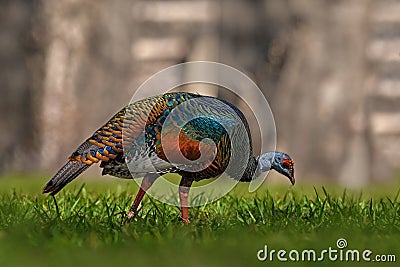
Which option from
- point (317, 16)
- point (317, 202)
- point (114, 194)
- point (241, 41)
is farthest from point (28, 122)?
point (317, 202)

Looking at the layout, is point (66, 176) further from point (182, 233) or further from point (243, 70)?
point (243, 70)

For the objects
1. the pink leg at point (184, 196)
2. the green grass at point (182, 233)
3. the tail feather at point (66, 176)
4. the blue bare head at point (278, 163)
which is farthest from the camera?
the blue bare head at point (278, 163)

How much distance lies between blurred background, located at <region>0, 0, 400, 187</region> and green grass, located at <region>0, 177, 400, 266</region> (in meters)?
4.10

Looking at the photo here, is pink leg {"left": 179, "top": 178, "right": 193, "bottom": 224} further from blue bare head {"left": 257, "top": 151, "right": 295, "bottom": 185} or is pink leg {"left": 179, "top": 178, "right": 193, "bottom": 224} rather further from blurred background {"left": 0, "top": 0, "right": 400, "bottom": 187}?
blurred background {"left": 0, "top": 0, "right": 400, "bottom": 187}

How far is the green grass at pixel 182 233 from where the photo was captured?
137 inches

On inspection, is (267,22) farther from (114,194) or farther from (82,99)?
(114,194)

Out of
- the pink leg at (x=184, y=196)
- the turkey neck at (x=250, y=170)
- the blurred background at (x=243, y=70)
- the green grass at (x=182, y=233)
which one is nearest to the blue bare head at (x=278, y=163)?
the turkey neck at (x=250, y=170)

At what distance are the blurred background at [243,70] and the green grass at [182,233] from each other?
410cm

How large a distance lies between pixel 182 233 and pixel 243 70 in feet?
20.8

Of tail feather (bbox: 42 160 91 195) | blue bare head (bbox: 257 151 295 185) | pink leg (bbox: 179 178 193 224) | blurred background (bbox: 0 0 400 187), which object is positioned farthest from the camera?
blurred background (bbox: 0 0 400 187)

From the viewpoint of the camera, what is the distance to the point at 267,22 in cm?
→ 953

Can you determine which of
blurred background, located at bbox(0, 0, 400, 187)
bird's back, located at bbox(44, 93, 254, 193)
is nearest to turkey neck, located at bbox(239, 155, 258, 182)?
bird's back, located at bbox(44, 93, 254, 193)

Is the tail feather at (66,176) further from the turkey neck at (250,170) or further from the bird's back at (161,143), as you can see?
the turkey neck at (250,170)

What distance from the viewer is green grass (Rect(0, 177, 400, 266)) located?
11.4 feet
